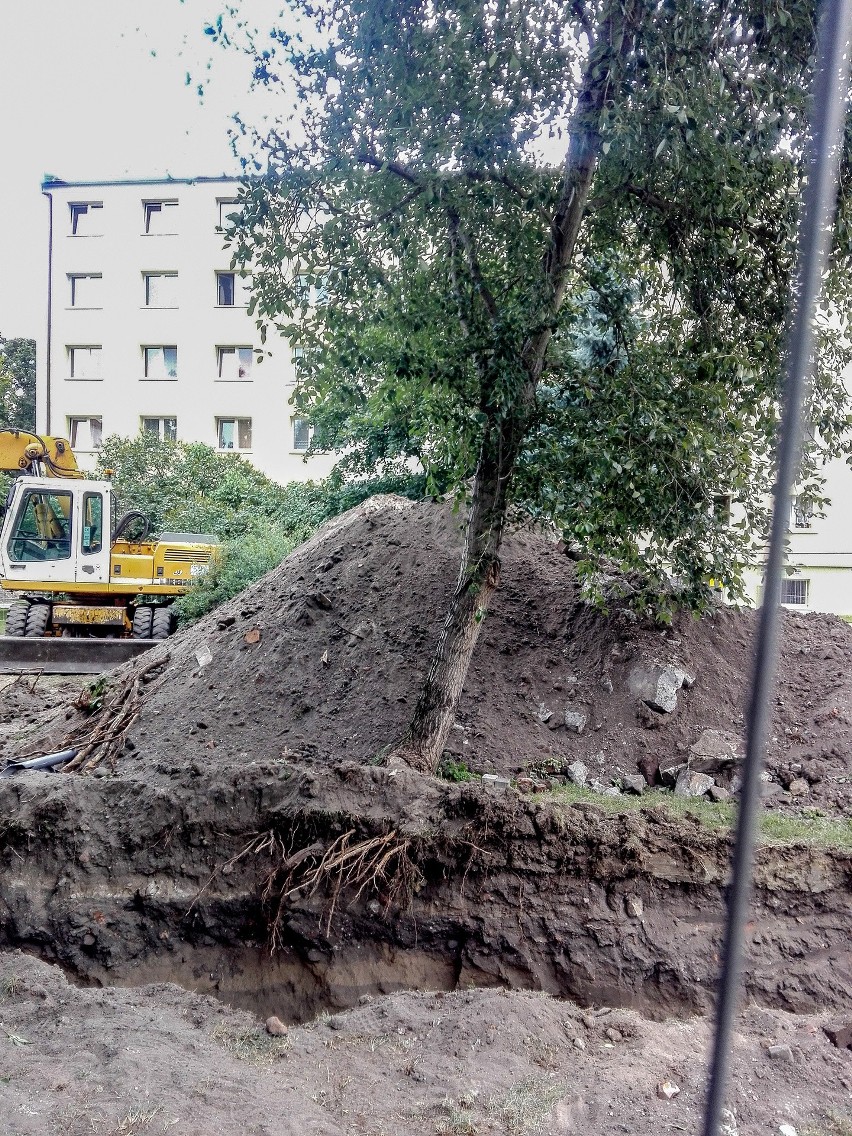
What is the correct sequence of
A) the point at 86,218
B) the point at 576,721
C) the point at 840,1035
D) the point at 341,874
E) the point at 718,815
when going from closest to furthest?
1. the point at 840,1035
2. the point at 341,874
3. the point at 718,815
4. the point at 576,721
5. the point at 86,218

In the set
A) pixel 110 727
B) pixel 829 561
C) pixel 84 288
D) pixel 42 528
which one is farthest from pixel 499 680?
pixel 84 288

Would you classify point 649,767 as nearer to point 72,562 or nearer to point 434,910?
point 434,910

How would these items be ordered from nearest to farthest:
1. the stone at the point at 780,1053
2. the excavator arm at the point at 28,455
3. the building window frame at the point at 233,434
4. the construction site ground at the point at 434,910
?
the construction site ground at the point at 434,910 < the stone at the point at 780,1053 < the excavator arm at the point at 28,455 < the building window frame at the point at 233,434

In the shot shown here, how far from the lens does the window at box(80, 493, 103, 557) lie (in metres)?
14.4

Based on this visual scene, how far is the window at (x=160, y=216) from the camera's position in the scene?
86.7 ft

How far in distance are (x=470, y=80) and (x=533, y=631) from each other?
15.5 ft

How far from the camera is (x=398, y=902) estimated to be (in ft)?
16.8

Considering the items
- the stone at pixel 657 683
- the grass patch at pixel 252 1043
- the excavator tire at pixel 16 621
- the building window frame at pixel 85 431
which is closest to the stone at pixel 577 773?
the stone at pixel 657 683

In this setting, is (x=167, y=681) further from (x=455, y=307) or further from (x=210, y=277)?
(x=210, y=277)

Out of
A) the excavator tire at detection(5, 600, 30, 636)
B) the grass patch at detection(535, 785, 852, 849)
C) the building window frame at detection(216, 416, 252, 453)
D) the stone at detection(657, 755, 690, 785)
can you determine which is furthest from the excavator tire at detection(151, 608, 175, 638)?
the building window frame at detection(216, 416, 252, 453)

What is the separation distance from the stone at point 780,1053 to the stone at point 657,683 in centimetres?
357

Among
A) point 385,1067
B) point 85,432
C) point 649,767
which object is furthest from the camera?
point 85,432

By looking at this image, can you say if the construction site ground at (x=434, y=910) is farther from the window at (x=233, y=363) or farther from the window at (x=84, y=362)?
the window at (x=84, y=362)

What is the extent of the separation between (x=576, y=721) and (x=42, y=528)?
10.1 m
